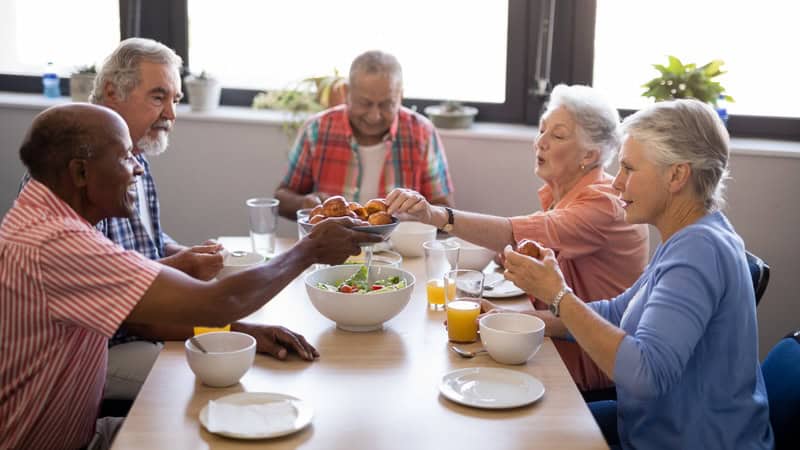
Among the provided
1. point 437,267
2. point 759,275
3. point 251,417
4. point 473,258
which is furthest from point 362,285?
point 759,275

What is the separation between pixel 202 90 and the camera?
4.09m

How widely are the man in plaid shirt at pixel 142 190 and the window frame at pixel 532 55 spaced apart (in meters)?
1.52

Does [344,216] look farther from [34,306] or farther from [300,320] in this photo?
[34,306]

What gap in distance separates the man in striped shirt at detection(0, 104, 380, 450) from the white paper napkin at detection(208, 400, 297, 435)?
173 mm

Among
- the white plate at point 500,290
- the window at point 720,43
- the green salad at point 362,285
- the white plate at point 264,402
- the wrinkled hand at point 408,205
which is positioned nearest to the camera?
the white plate at point 264,402

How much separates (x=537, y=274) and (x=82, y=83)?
280 cm

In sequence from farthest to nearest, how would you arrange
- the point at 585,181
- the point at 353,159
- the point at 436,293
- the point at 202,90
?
the point at 202,90
the point at 353,159
the point at 585,181
the point at 436,293

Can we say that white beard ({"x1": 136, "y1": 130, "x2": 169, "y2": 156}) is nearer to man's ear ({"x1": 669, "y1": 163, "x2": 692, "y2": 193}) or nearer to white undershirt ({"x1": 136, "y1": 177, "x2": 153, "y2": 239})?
white undershirt ({"x1": 136, "y1": 177, "x2": 153, "y2": 239})

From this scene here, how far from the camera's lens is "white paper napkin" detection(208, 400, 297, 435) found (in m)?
1.66

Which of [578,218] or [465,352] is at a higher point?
[578,218]

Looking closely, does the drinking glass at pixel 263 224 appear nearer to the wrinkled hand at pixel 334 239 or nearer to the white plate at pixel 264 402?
the wrinkled hand at pixel 334 239

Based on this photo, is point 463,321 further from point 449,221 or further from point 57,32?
point 57,32

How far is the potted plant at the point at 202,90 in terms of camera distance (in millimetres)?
4082

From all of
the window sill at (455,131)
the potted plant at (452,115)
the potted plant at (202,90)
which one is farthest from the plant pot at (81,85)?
the potted plant at (452,115)
